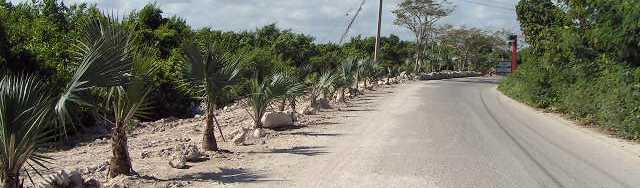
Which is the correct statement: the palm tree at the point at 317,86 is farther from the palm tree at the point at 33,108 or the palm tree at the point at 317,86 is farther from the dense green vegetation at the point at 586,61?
the palm tree at the point at 33,108

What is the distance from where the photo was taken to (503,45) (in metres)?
81.2

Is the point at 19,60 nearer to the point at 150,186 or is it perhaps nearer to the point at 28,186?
the point at 28,186

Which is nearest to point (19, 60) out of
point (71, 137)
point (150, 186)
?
point (71, 137)

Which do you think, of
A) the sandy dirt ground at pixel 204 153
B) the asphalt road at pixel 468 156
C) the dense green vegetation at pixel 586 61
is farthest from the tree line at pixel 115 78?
the dense green vegetation at pixel 586 61

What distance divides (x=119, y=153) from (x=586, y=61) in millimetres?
15391

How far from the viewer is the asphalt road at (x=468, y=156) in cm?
912

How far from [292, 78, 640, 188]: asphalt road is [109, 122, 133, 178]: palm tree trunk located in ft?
6.82

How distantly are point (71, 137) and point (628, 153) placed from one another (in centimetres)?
1365

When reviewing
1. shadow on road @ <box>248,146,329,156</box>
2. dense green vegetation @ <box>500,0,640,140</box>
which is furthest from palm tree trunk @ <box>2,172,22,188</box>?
dense green vegetation @ <box>500,0,640,140</box>

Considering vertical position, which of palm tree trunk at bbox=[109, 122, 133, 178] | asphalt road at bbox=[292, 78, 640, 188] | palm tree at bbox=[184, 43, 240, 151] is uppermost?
palm tree at bbox=[184, 43, 240, 151]

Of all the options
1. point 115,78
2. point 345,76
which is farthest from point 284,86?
point 345,76

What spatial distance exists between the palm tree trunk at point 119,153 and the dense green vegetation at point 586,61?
10.7m

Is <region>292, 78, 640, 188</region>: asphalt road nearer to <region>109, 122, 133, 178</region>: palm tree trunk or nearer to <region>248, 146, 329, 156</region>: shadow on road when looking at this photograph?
<region>248, 146, 329, 156</region>: shadow on road

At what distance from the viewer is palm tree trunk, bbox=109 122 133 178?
8492 millimetres
